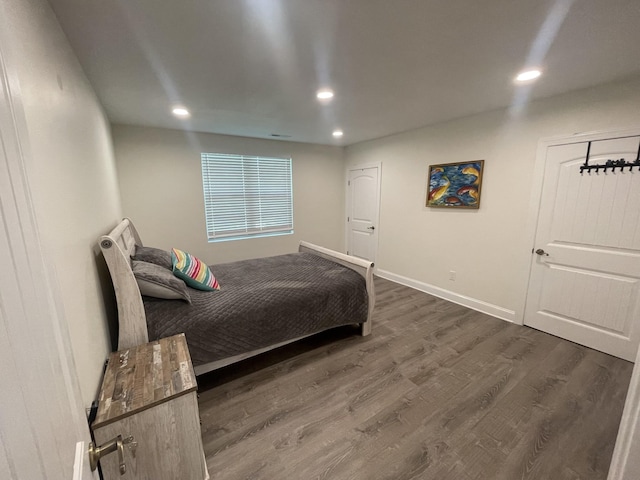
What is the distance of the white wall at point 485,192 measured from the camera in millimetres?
2424

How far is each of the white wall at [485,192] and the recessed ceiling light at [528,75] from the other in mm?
703

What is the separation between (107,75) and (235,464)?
9.25 ft

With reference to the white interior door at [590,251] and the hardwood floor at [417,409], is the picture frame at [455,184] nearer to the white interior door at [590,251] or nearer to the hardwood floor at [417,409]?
the white interior door at [590,251]

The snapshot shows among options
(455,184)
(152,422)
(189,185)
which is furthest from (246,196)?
(152,422)

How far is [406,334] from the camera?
2787 mm

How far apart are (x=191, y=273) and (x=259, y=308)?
0.69 m

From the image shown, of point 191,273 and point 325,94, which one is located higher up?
point 325,94

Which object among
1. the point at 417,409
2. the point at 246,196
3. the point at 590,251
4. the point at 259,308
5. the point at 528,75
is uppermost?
the point at 528,75

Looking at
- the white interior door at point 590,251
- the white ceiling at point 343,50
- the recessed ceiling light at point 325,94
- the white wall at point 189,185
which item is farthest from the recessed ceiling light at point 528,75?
the white wall at point 189,185

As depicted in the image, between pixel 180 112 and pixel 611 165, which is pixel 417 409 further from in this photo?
pixel 180 112

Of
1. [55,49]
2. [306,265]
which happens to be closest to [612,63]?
[306,265]

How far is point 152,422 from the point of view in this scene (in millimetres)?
1168

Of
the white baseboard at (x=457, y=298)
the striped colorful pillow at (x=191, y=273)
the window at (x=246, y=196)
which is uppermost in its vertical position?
the window at (x=246, y=196)

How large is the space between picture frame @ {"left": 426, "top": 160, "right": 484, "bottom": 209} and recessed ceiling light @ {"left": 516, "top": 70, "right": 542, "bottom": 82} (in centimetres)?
108
